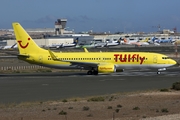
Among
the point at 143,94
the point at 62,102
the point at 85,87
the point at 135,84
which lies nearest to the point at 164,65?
the point at 135,84

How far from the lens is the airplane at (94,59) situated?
50.5 m

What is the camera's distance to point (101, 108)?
936 inches

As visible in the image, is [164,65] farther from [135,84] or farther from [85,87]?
[85,87]

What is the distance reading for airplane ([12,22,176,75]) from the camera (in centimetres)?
5053

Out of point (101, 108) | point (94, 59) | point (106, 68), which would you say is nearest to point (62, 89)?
point (101, 108)

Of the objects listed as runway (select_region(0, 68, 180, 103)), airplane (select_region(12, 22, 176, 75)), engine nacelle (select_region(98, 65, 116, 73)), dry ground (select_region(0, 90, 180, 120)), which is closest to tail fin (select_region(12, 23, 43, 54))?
airplane (select_region(12, 22, 176, 75))

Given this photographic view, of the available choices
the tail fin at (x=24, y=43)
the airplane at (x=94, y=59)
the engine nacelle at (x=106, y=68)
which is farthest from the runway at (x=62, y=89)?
the tail fin at (x=24, y=43)

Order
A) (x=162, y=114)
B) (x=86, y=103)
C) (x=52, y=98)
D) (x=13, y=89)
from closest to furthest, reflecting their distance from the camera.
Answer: (x=162, y=114) → (x=86, y=103) → (x=52, y=98) → (x=13, y=89)

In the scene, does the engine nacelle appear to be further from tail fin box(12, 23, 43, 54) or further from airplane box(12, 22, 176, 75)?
tail fin box(12, 23, 43, 54)

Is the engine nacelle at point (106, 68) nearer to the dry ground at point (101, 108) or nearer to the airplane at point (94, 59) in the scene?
the airplane at point (94, 59)

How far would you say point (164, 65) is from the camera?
167ft

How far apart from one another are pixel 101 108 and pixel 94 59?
91.6 ft

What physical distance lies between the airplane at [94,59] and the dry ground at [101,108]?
67.6 feet

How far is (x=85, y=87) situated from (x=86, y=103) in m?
11.2
